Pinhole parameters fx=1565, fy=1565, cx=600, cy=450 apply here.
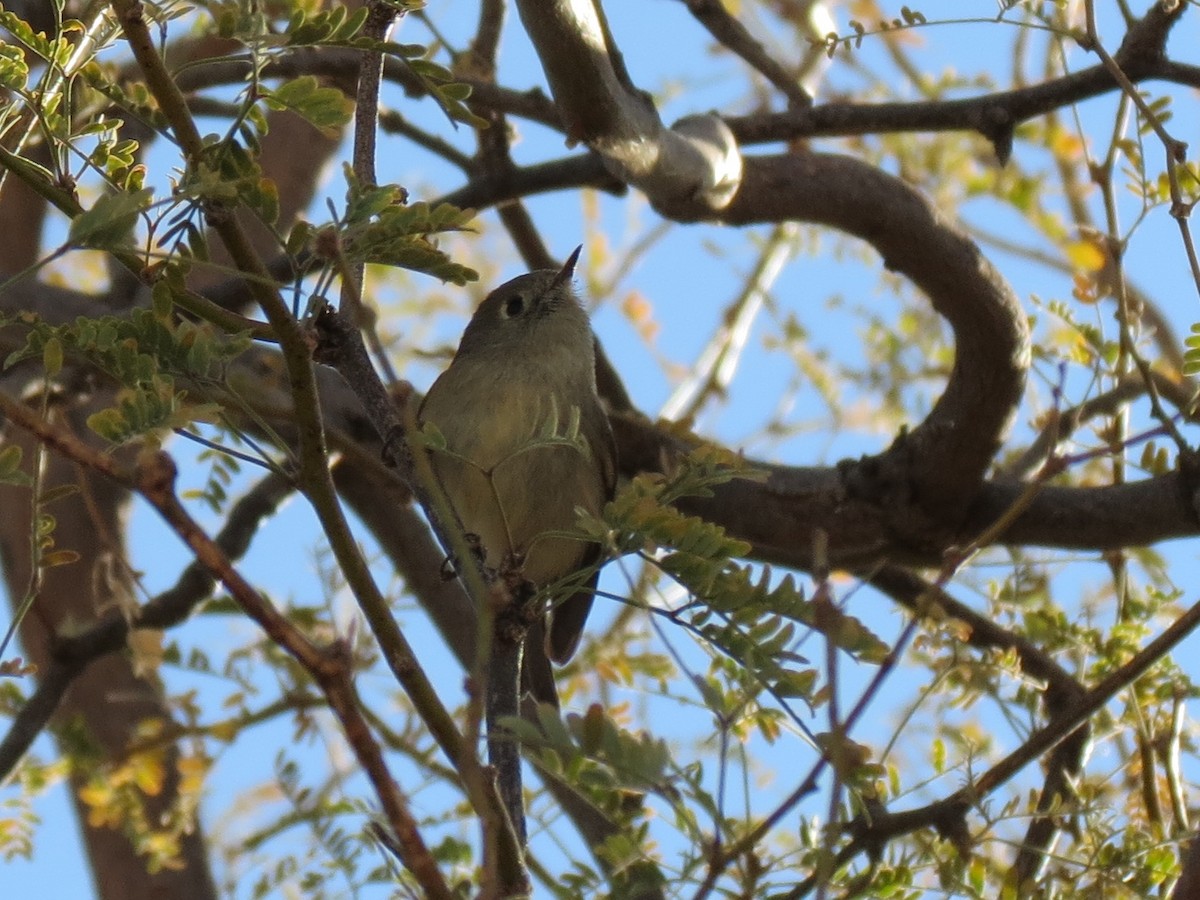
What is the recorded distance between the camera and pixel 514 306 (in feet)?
15.9

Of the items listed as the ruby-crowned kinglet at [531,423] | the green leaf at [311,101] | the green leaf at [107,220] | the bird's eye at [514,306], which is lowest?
the green leaf at [107,220]

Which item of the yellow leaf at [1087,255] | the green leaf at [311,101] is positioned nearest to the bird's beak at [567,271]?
the yellow leaf at [1087,255]

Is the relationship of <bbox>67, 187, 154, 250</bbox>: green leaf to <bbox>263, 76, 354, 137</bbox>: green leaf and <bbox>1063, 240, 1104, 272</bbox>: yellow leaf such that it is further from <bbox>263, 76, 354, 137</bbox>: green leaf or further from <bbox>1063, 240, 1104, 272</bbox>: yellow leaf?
<bbox>1063, 240, 1104, 272</bbox>: yellow leaf

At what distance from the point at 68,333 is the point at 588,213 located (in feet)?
18.1

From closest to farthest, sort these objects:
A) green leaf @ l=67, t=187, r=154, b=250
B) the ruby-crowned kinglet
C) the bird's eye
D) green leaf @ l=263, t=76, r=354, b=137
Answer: green leaf @ l=67, t=187, r=154, b=250 < green leaf @ l=263, t=76, r=354, b=137 < the ruby-crowned kinglet < the bird's eye

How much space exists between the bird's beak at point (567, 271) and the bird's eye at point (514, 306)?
110mm

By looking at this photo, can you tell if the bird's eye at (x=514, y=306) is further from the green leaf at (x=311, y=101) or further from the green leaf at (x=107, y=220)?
the green leaf at (x=107, y=220)

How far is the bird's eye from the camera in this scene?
4.83m

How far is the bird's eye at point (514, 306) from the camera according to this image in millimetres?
4832

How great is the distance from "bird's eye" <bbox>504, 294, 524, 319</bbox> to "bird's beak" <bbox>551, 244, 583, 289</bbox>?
0.11 m

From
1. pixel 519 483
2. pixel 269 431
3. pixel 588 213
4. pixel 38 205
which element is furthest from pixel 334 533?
pixel 588 213

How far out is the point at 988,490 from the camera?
4391 mm

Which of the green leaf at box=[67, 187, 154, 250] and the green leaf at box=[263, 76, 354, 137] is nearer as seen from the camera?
the green leaf at box=[67, 187, 154, 250]

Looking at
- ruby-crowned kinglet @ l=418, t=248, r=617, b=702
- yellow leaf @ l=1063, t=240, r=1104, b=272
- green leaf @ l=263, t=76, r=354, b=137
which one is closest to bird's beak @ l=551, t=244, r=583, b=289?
ruby-crowned kinglet @ l=418, t=248, r=617, b=702
